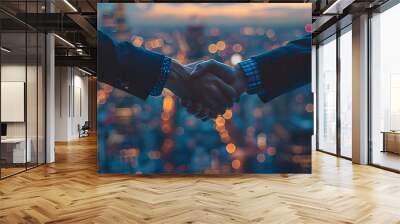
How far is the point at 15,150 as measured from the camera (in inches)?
293

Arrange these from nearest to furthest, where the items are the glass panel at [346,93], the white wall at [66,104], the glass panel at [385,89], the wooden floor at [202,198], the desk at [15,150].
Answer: the wooden floor at [202,198] → the desk at [15,150] → the glass panel at [385,89] → the glass panel at [346,93] → the white wall at [66,104]

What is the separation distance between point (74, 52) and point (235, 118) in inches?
362

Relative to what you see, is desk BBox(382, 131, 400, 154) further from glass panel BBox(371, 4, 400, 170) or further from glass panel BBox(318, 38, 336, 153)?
glass panel BBox(318, 38, 336, 153)

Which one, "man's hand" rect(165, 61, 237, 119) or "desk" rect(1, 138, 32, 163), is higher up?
"man's hand" rect(165, 61, 237, 119)

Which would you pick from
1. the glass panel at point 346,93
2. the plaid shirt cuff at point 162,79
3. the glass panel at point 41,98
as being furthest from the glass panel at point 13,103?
the glass panel at point 346,93

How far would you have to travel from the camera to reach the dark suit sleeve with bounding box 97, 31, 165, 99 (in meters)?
6.70

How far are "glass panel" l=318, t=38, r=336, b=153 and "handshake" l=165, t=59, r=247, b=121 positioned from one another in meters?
4.72

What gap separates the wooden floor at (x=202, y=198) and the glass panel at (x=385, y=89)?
97 centimetres

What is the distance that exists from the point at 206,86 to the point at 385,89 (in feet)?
12.9

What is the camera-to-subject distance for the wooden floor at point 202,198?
409cm

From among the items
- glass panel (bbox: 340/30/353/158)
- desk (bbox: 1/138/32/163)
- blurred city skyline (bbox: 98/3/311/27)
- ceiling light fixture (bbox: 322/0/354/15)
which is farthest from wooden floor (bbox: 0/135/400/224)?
ceiling light fixture (bbox: 322/0/354/15)

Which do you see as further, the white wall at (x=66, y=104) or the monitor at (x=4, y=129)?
the white wall at (x=66, y=104)

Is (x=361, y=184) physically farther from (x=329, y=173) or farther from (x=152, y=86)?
(x=152, y=86)

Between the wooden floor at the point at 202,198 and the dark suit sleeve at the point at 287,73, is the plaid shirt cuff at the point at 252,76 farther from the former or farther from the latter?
the wooden floor at the point at 202,198
